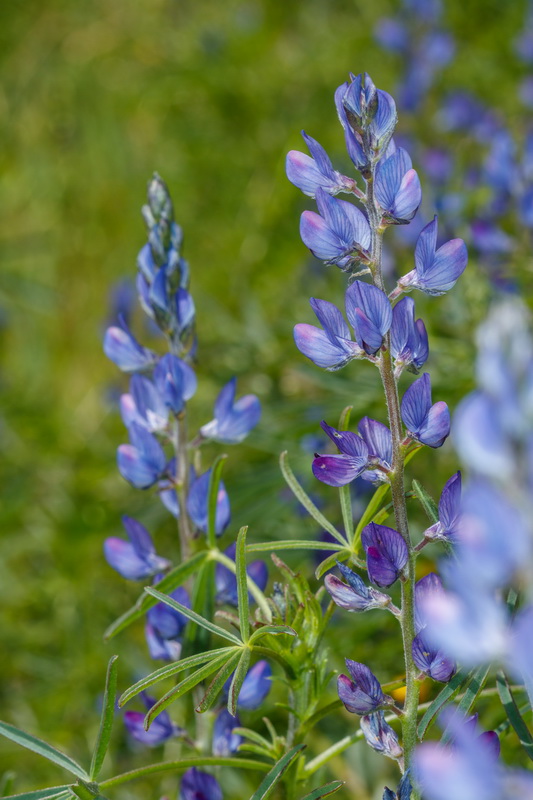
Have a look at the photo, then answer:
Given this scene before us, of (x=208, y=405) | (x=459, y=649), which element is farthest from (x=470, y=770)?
(x=208, y=405)

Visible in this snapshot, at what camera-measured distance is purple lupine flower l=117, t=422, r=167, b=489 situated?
74 centimetres

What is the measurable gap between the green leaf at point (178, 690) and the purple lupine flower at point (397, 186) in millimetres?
314

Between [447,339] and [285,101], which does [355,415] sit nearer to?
[447,339]

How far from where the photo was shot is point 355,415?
1223 mm

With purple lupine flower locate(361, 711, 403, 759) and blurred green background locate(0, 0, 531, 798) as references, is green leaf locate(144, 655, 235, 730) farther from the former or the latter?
blurred green background locate(0, 0, 531, 798)

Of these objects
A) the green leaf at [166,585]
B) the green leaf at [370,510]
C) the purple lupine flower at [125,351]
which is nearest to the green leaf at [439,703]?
the green leaf at [370,510]

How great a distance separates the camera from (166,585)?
0.69m

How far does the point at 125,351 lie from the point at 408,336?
0.30 m

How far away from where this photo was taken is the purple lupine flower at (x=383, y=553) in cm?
53

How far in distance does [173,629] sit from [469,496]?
0.44m

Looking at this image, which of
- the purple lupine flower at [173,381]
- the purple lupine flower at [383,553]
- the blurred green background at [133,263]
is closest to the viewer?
the purple lupine flower at [383,553]

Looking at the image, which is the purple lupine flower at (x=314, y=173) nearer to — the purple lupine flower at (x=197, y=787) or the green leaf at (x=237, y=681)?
the green leaf at (x=237, y=681)

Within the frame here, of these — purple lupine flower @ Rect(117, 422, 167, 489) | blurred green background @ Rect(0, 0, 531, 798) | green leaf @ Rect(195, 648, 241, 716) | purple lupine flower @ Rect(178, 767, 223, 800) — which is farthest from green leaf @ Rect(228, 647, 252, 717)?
blurred green background @ Rect(0, 0, 531, 798)

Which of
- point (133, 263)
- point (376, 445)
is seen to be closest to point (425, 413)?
point (376, 445)
